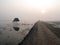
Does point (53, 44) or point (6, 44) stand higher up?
point (53, 44)

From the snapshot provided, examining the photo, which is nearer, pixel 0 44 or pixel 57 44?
pixel 57 44

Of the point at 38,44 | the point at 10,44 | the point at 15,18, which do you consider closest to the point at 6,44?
the point at 10,44

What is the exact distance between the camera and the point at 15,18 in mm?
116875

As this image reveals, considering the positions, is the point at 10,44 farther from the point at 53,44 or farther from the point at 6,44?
the point at 53,44

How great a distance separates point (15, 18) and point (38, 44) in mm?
102653

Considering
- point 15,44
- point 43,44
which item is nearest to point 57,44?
point 43,44

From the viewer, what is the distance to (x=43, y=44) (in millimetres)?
15117

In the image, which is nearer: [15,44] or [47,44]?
[47,44]

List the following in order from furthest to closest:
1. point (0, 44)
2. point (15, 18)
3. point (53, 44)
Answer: point (15, 18) → point (0, 44) → point (53, 44)

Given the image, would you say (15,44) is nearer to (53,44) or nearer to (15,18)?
(53,44)

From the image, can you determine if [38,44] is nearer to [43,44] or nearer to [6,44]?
[43,44]

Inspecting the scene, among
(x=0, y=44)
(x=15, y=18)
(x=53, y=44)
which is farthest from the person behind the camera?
(x=15, y=18)

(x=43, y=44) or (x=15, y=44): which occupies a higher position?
(x=43, y=44)

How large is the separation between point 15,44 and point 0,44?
2.76 meters
